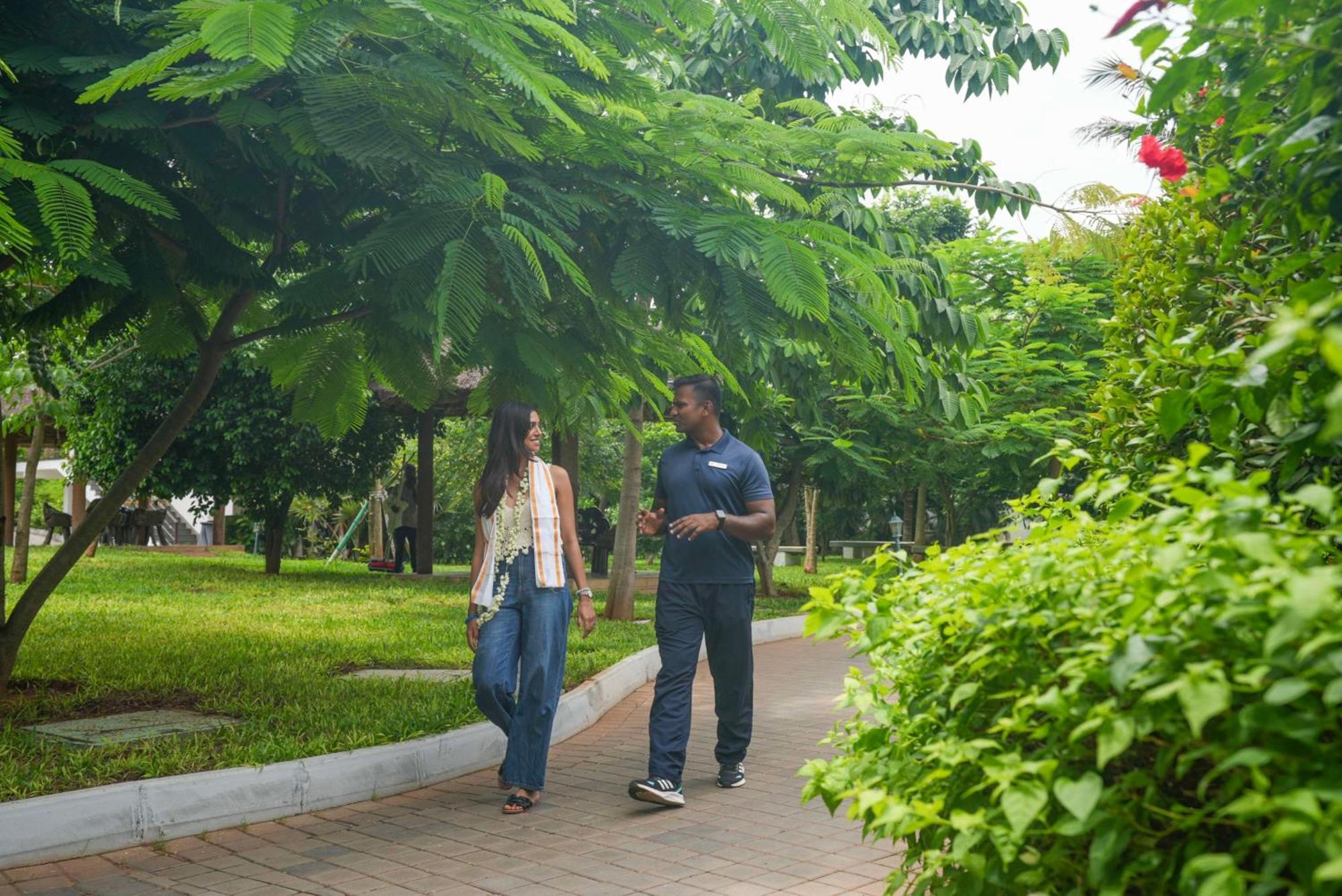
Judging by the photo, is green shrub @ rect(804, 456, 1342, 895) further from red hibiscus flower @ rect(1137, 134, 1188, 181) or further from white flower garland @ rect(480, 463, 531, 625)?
white flower garland @ rect(480, 463, 531, 625)

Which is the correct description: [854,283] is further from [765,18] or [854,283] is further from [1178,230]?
[1178,230]

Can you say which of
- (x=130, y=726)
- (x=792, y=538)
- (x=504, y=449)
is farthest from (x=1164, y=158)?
(x=792, y=538)

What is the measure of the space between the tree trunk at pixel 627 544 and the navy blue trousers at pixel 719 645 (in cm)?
724

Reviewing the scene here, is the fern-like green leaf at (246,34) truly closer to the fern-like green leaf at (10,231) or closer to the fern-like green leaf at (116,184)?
the fern-like green leaf at (10,231)

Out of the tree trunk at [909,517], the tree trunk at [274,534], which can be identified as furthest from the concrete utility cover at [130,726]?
the tree trunk at [909,517]

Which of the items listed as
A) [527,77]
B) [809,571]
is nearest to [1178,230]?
[527,77]

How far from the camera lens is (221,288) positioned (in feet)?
23.8

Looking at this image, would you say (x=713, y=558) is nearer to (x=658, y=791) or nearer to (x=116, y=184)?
(x=658, y=791)

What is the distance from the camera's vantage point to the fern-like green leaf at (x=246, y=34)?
4203 millimetres

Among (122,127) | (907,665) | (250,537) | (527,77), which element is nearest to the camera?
(907,665)

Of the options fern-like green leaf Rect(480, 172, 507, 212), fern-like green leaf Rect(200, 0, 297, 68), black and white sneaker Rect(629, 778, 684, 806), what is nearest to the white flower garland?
black and white sneaker Rect(629, 778, 684, 806)

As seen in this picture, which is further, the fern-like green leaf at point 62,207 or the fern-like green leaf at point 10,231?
the fern-like green leaf at point 62,207

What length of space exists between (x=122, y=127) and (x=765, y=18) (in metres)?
2.92

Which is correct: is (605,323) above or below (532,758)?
above
